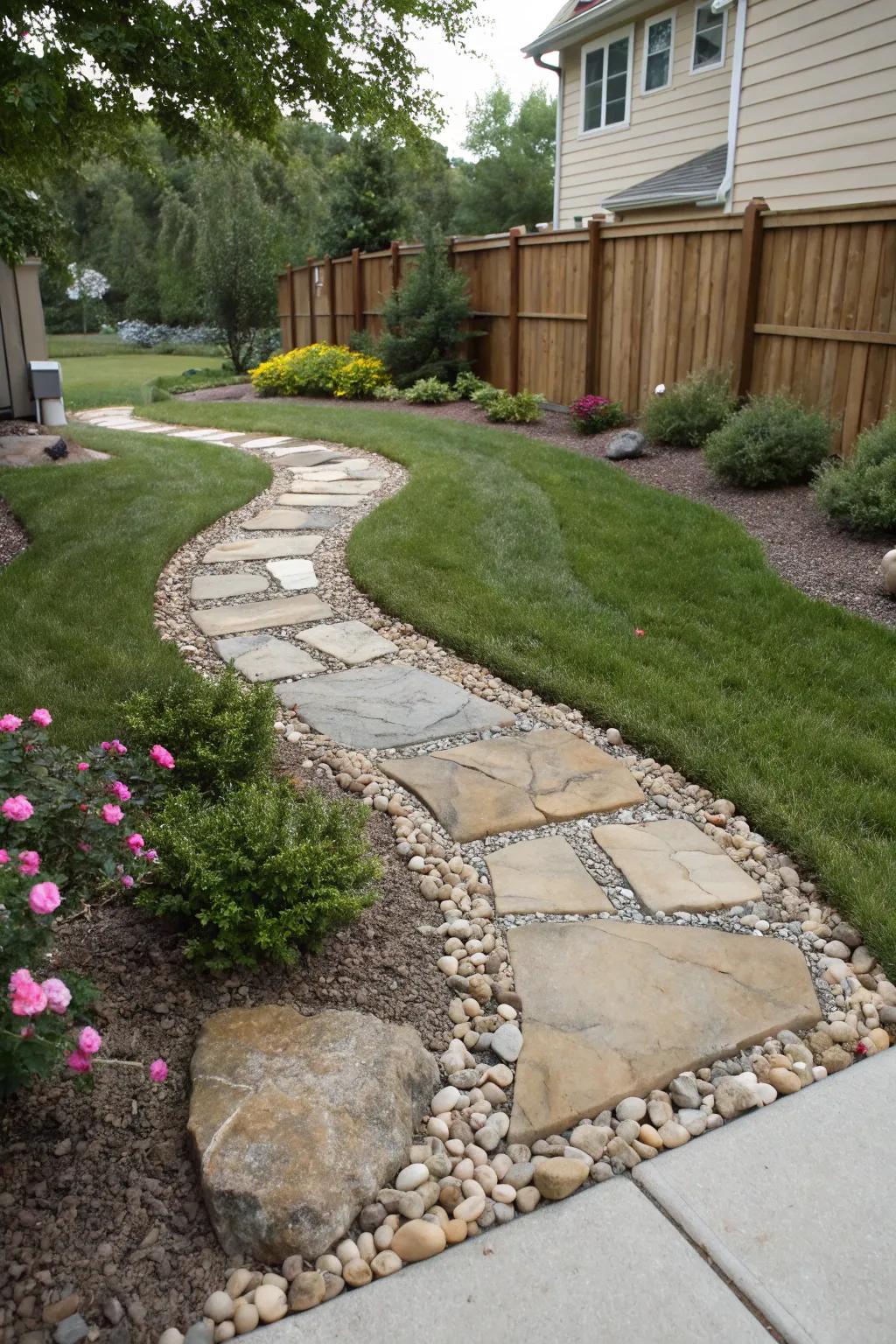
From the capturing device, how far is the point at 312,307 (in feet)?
59.4

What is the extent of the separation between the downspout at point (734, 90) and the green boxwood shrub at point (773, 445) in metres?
4.05

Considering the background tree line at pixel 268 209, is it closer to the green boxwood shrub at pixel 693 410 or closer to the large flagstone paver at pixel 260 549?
the green boxwood shrub at pixel 693 410

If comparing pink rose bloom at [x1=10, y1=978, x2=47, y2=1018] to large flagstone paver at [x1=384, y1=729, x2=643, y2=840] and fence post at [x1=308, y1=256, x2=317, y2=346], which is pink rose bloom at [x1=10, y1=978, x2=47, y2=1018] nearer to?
large flagstone paver at [x1=384, y1=729, x2=643, y2=840]

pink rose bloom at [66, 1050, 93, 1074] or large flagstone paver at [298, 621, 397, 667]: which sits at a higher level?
pink rose bloom at [66, 1050, 93, 1074]

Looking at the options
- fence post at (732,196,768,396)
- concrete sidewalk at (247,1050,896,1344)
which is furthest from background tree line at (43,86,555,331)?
concrete sidewalk at (247,1050,896,1344)

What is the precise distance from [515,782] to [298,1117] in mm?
1572

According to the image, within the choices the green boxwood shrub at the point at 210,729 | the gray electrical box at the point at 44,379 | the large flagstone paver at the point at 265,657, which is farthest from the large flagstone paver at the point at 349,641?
the gray electrical box at the point at 44,379

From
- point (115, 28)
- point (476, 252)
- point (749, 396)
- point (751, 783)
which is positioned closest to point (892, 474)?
point (749, 396)

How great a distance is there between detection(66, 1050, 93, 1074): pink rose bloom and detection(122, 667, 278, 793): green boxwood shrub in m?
1.15

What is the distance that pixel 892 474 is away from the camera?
5508 mm

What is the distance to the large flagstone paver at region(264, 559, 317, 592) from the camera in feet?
16.9

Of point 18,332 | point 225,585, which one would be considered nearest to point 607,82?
point 18,332

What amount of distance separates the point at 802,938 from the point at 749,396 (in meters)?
5.78

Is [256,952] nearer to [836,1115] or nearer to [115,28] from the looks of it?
[836,1115]
